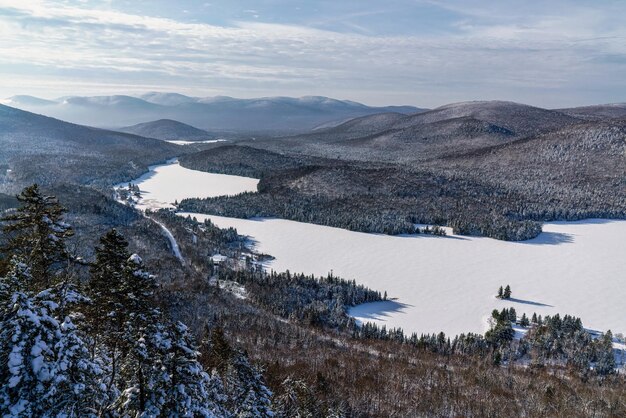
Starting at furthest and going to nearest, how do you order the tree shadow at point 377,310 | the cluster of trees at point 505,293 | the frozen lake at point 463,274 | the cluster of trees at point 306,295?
the cluster of trees at point 505,293 < the frozen lake at point 463,274 < the tree shadow at point 377,310 < the cluster of trees at point 306,295

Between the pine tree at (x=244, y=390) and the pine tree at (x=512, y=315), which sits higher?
the pine tree at (x=244, y=390)

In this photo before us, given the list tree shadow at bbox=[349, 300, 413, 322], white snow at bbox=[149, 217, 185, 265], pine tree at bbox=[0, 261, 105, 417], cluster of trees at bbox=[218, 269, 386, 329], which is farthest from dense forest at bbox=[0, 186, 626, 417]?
tree shadow at bbox=[349, 300, 413, 322]

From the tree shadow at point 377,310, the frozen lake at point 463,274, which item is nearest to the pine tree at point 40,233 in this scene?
the frozen lake at point 463,274

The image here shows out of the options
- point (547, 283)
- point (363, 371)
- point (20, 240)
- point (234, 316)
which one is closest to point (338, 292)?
point (234, 316)

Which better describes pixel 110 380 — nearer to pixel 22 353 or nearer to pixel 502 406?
pixel 22 353

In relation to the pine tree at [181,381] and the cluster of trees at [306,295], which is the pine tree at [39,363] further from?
the cluster of trees at [306,295]

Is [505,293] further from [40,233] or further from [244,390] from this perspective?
[40,233]

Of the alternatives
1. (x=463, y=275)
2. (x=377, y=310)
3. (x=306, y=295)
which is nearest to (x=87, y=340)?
(x=377, y=310)
